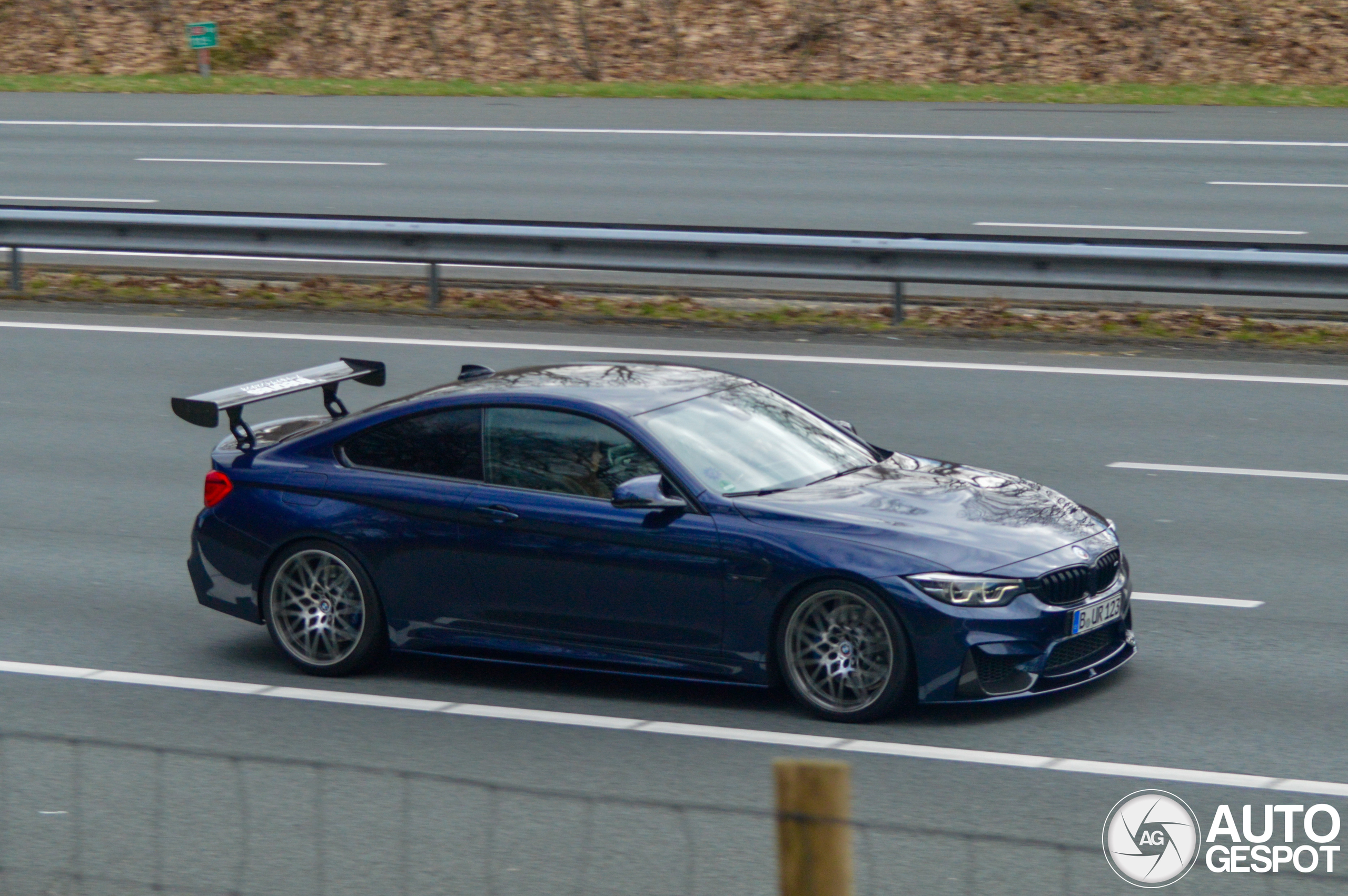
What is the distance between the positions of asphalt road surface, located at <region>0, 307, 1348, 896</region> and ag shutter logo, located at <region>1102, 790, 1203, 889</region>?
0.07 meters

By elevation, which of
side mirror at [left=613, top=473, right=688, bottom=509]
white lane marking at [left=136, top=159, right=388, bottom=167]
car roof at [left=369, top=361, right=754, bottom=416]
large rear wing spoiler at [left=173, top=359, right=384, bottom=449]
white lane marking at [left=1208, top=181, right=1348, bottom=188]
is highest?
car roof at [left=369, top=361, right=754, bottom=416]

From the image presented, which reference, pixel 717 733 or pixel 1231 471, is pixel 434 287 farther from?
pixel 717 733

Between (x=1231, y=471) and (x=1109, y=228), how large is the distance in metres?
8.16

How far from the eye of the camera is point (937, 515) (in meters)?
7.43

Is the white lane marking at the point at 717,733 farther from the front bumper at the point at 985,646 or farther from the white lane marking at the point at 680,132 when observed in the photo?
the white lane marking at the point at 680,132

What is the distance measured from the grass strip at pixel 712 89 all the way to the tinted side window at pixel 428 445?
67.7 ft

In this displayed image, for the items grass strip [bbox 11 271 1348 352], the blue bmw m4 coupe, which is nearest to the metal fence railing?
the blue bmw m4 coupe

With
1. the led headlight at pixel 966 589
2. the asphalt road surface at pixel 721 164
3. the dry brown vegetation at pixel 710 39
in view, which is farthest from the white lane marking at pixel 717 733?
the dry brown vegetation at pixel 710 39

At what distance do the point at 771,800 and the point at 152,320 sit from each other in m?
11.8

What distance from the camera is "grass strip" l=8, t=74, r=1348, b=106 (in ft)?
88.2

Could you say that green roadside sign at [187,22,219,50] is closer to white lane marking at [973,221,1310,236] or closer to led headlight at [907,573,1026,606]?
white lane marking at [973,221,1310,236]

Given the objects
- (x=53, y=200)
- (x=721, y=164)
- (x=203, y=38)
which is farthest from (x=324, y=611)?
(x=203, y=38)

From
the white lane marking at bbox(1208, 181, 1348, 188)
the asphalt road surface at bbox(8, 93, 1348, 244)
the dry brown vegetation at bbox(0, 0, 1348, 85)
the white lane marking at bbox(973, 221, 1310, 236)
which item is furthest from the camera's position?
the dry brown vegetation at bbox(0, 0, 1348, 85)

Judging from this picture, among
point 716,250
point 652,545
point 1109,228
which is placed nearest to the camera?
point 652,545
